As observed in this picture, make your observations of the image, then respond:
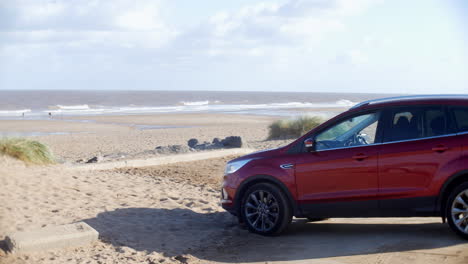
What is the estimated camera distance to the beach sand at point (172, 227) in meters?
6.32

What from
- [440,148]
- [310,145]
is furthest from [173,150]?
[440,148]

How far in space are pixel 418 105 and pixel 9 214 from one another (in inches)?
218

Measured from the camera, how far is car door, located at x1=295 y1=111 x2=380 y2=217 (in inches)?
267

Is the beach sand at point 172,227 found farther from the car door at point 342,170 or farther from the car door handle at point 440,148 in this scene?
the car door handle at point 440,148

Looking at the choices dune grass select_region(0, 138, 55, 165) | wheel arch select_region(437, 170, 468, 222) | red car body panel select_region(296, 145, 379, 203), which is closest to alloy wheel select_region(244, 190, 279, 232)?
red car body panel select_region(296, 145, 379, 203)

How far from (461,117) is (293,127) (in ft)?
54.3

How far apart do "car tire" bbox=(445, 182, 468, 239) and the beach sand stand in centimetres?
18

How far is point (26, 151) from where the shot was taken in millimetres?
11719

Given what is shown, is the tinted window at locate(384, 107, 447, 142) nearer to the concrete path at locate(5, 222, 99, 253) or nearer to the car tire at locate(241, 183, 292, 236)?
the car tire at locate(241, 183, 292, 236)

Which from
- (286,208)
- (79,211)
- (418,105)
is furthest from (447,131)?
(79,211)

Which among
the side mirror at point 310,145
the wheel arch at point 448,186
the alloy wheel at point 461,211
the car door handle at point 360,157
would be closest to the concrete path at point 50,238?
the side mirror at point 310,145

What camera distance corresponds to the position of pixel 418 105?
6777 mm

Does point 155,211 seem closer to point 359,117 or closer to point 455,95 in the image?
point 359,117

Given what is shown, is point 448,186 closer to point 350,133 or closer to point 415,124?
point 415,124
